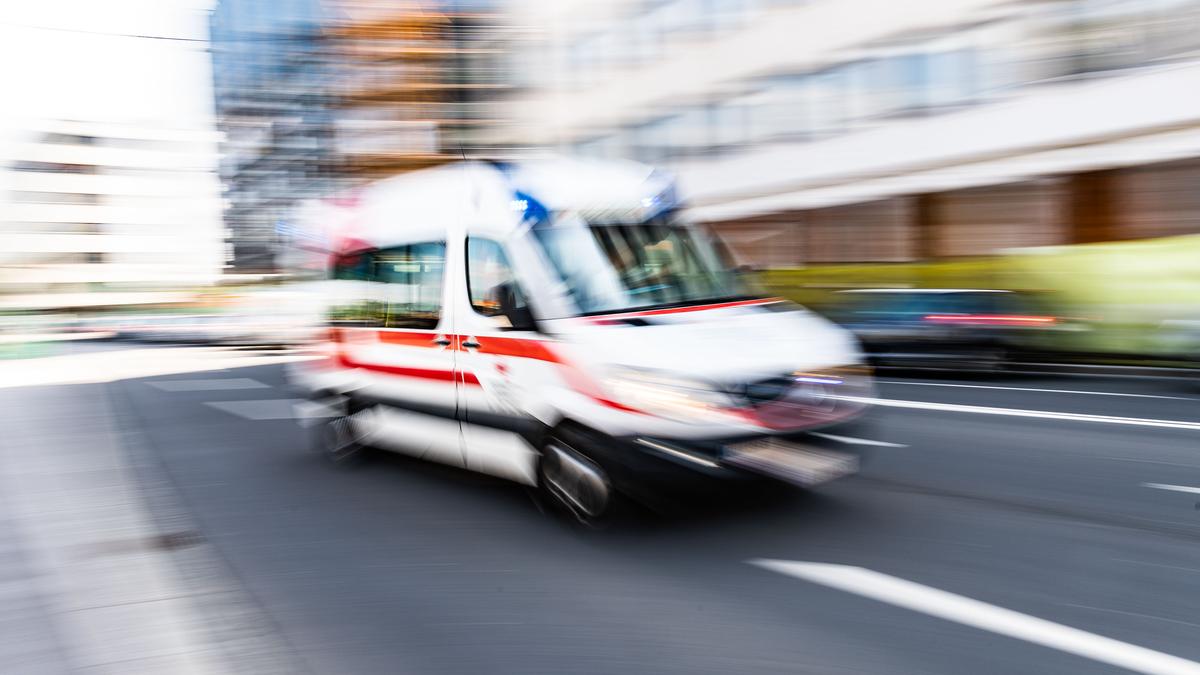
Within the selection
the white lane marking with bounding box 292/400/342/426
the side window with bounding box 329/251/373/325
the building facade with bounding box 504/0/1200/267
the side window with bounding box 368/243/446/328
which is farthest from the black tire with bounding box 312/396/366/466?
the building facade with bounding box 504/0/1200/267

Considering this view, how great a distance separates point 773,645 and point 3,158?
10973 centimetres

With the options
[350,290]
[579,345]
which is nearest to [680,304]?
[579,345]

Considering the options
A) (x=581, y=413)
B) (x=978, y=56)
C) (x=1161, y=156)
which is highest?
(x=978, y=56)

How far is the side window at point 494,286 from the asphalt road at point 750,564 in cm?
111

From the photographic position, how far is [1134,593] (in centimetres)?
418

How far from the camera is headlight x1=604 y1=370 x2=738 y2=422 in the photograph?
4.84m

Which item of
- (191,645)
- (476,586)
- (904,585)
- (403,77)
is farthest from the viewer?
(403,77)

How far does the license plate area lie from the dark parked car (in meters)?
7.90

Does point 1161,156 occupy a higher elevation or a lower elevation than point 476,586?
higher

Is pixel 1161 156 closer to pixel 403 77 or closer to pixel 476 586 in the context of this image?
pixel 476 586

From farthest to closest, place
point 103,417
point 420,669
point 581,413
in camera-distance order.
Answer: point 103,417 < point 581,413 < point 420,669

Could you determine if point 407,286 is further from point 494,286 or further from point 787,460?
point 787,460

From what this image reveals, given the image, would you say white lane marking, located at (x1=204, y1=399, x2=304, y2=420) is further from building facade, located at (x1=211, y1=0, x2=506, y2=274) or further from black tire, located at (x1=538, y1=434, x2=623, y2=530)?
building facade, located at (x1=211, y1=0, x2=506, y2=274)

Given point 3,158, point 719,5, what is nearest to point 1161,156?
point 719,5
